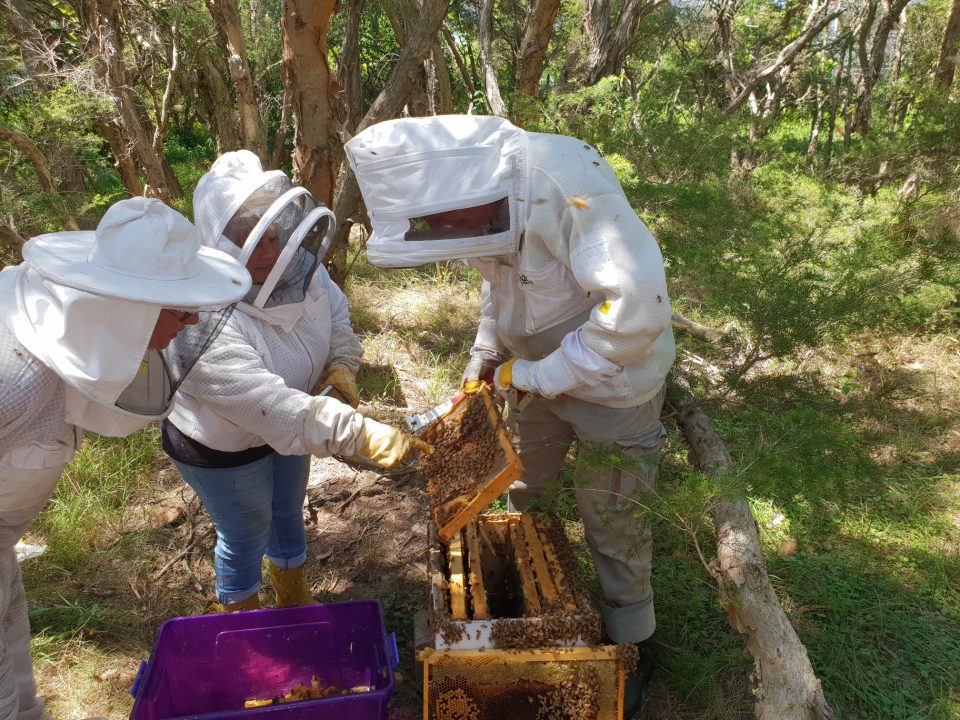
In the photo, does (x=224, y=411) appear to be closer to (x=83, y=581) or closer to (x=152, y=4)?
(x=83, y=581)

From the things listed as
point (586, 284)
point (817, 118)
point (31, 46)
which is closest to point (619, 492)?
point (586, 284)

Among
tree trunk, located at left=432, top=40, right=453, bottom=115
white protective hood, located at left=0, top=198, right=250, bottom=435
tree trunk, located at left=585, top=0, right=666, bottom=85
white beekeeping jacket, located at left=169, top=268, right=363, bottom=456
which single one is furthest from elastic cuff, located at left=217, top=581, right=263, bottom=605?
tree trunk, located at left=432, top=40, right=453, bottom=115

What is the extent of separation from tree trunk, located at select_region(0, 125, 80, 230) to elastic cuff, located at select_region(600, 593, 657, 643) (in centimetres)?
514

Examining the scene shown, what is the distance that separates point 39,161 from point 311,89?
2582mm

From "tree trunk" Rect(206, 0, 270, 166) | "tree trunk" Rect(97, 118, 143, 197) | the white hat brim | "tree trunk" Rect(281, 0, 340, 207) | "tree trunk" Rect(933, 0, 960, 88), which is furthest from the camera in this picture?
"tree trunk" Rect(933, 0, 960, 88)

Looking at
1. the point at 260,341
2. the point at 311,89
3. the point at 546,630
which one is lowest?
the point at 546,630

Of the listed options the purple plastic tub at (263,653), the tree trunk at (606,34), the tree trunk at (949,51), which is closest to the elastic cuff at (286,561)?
the purple plastic tub at (263,653)

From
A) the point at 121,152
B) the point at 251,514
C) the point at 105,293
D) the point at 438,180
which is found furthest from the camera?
the point at 121,152

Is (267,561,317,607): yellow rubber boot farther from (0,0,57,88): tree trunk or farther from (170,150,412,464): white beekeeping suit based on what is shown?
(0,0,57,88): tree trunk

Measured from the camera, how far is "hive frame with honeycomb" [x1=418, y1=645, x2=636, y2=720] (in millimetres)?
2125

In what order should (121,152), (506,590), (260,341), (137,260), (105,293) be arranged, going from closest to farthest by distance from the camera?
(105,293) → (137,260) → (260,341) → (506,590) → (121,152)

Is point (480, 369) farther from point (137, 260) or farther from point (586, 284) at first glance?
point (137, 260)

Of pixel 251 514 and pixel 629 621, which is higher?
pixel 251 514

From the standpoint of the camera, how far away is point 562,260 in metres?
2.23
